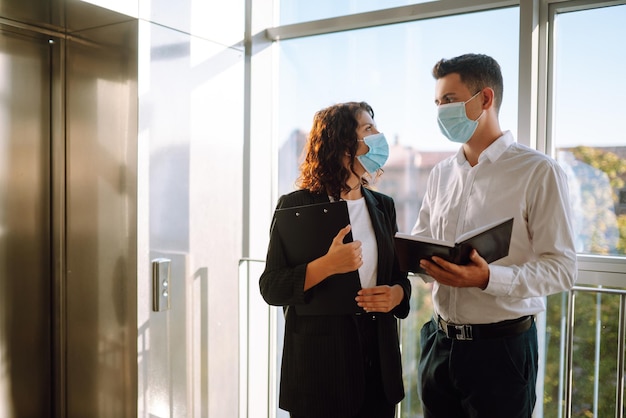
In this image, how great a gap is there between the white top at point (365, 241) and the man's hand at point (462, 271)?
0.64 feet

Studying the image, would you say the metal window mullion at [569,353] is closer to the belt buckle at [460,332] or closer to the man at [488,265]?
the man at [488,265]

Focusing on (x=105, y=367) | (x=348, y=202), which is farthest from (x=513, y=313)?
(x=105, y=367)

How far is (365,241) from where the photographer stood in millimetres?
1949

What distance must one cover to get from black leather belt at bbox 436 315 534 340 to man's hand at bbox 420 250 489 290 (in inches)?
6.2

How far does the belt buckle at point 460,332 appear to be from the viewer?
1.88 metres

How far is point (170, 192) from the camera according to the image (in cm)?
257

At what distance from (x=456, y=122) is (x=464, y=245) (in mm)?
488

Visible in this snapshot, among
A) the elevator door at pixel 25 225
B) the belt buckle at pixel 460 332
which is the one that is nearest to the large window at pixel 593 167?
the belt buckle at pixel 460 332

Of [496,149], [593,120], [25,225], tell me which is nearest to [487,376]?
[496,149]

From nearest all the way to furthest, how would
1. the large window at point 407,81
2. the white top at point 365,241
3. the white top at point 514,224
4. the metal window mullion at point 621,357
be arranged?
1. the white top at point 514,224
2. the white top at point 365,241
3. the metal window mullion at point 621,357
4. the large window at point 407,81

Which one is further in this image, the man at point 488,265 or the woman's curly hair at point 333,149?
the woman's curly hair at point 333,149

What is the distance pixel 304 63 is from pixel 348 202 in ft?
4.51

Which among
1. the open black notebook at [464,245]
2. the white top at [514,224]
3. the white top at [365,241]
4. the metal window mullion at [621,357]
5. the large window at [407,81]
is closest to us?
the open black notebook at [464,245]

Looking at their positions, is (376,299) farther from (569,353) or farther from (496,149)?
(569,353)
